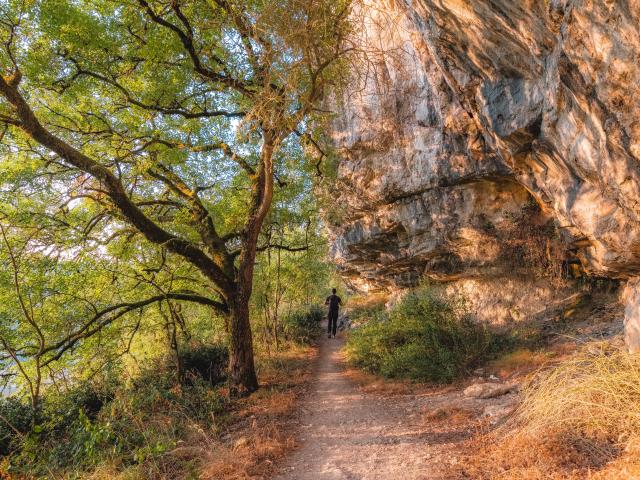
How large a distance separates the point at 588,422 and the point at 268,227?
858 cm

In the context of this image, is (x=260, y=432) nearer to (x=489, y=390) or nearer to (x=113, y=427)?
(x=113, y=427)

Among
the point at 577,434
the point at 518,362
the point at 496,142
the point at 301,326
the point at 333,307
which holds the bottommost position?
the point at 518,362

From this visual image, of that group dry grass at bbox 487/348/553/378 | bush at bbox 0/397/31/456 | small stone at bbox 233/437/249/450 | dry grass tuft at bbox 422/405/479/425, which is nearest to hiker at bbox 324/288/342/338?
dry grass at bbox 487/348/553/378

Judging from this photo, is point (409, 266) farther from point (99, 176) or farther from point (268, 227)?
point (99, 176)

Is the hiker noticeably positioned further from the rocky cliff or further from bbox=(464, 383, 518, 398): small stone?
bbox=(464, 383, 518, 398): small stone

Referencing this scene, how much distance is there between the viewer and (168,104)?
269 inches

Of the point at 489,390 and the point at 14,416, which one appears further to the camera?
the point at 14,416

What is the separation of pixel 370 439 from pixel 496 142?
5.31 m

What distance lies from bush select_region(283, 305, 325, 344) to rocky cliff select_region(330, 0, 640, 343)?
14.3 feet

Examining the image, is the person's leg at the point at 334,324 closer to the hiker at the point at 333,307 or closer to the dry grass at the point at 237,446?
the hiker at the point at 333,307

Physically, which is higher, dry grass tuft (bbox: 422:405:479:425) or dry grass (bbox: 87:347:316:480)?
dry grass (bbox: 87:347:316:480)

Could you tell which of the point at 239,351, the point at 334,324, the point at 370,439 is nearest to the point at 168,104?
the point at 239,351

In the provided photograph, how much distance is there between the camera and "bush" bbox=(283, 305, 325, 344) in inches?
560

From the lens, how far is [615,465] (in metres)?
2.56
